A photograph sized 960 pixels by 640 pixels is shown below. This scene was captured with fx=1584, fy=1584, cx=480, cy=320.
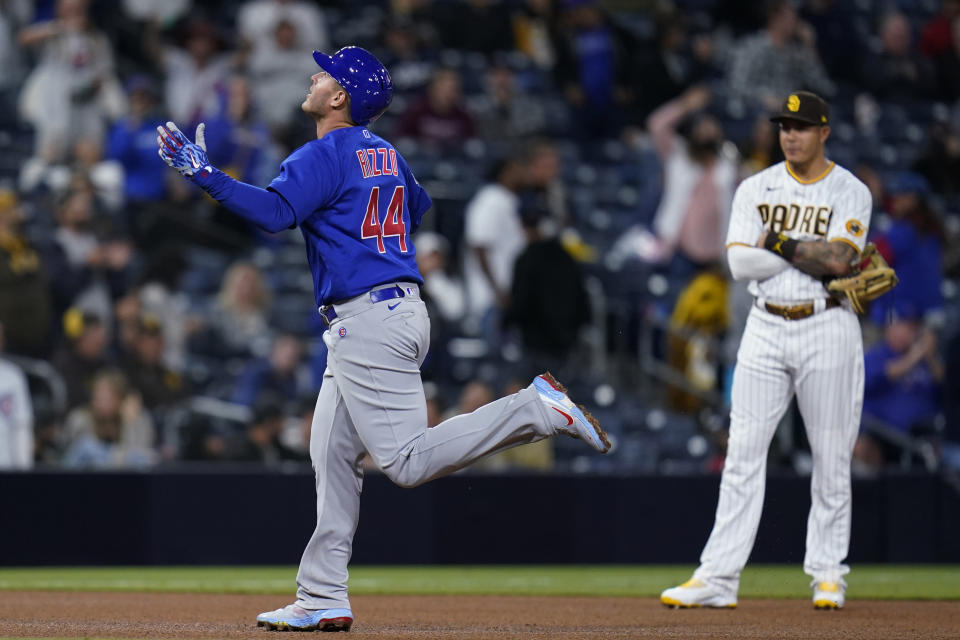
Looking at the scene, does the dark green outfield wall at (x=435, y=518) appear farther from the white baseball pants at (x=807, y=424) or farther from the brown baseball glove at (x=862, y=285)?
the brown baseball glove at (x=862, y=285)

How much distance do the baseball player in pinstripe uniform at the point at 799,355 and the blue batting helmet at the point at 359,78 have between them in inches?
82.1

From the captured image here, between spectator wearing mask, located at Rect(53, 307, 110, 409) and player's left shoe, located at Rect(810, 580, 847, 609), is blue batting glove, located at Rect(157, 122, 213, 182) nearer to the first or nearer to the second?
player's left shoe, located at Rect(810, 580, 847, 609)

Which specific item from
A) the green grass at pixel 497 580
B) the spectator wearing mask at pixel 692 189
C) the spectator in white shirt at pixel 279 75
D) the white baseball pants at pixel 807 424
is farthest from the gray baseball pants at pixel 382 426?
the spectator in white shirt at pixel 279 75

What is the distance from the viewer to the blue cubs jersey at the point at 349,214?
5730 mm

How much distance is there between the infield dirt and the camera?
19.5 ft

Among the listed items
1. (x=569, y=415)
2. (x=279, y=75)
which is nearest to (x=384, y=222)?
A: (x=569, y=415)

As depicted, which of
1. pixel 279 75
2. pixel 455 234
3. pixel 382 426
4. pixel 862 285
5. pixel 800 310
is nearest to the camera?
pixel 382 426

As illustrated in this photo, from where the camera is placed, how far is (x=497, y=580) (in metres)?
9.48

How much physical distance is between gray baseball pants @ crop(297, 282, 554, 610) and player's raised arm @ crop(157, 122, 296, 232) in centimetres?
49

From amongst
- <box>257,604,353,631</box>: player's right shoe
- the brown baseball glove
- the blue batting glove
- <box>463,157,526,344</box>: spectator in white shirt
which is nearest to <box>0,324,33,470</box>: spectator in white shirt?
<box>463,157,526,344</box>: spectator in white shirt

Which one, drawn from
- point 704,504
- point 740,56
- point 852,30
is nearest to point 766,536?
point 704,504

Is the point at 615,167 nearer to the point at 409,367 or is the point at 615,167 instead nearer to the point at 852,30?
the point at 852,30

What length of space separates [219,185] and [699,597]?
2978 millimetres

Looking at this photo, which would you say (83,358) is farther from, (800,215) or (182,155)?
(182,155)
